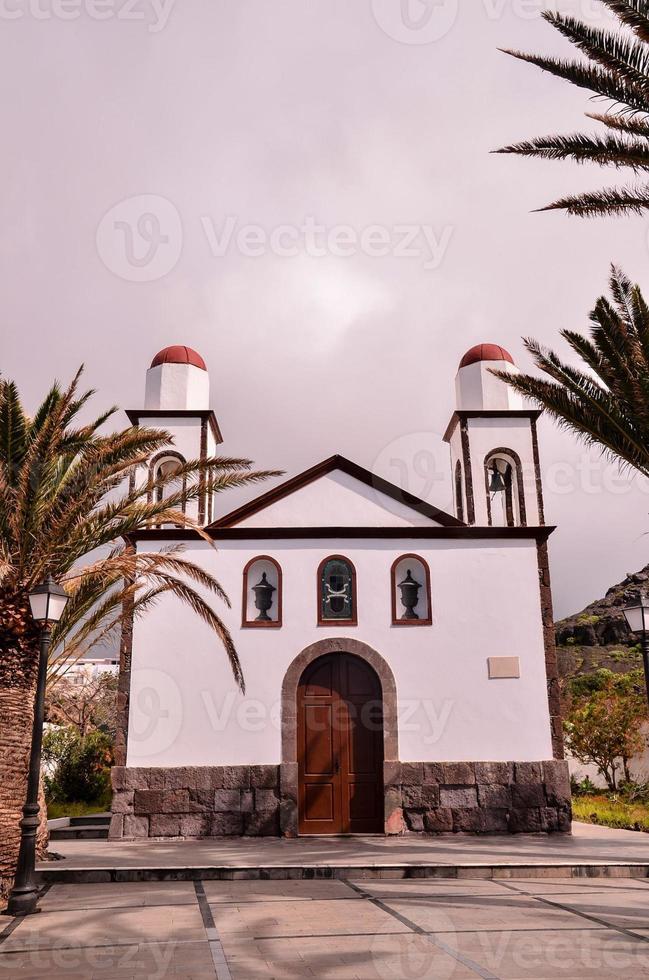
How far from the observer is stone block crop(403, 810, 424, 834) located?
12297 millimetres

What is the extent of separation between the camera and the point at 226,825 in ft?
40.0

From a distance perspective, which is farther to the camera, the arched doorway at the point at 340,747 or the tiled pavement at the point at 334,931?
the arched doorway at the point at 340,747

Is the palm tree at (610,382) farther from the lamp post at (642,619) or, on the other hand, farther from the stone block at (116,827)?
the stone block at (116,827)

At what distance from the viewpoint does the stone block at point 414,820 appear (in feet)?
40.3

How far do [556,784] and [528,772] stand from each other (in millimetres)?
462

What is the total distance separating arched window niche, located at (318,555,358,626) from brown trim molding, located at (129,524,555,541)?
1.54ft

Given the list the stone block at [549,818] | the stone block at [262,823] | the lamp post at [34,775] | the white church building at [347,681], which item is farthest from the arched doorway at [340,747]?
the lamp post at [34,775]

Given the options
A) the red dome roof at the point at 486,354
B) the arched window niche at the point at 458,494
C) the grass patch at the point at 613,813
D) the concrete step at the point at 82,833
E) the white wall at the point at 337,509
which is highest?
the red dome roof at the point at 486,354

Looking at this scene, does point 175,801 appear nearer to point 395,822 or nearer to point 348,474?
point 395,822

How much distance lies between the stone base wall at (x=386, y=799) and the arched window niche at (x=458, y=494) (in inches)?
187

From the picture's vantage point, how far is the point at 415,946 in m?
6.18

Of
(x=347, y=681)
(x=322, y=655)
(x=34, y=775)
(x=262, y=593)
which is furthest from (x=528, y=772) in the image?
(x=34, y=775)

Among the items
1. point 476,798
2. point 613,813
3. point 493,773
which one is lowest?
point 613,813

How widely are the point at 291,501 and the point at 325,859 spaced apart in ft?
19.2
